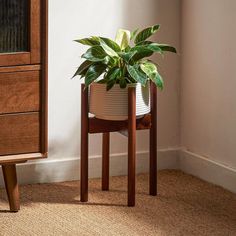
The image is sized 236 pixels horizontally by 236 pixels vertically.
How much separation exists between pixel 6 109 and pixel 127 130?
44 centimetres

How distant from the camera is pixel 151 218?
2225 millimetres

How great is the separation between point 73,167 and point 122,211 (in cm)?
41

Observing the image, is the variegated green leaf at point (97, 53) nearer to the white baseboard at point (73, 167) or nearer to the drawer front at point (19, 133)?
the drawer front at point (19, 133)

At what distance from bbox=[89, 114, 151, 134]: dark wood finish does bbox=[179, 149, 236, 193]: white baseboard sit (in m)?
0.36

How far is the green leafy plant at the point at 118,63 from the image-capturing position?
2.25 metres

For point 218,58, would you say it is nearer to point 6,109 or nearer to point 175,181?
point 175,181

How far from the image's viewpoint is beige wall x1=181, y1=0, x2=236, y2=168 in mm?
2498

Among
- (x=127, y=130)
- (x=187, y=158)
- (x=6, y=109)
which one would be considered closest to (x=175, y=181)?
(x=187, y=158)

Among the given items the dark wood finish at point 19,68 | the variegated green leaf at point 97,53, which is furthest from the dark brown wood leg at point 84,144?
the dark wood finish at point 19,68

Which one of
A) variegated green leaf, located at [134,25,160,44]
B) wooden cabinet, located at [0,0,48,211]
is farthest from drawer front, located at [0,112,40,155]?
variegated green leaf, located at [134,25,160,44]

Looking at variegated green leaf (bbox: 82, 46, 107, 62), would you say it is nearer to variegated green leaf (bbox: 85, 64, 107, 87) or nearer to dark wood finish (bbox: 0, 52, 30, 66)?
variegated green leaf (bbox: 85, 64, 107, 87)

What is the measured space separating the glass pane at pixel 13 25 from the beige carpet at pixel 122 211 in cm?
52

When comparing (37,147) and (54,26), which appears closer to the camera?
(37,147)

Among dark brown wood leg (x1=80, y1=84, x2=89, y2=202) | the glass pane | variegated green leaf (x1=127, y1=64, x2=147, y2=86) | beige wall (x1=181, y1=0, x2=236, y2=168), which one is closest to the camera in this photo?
the glass pane
